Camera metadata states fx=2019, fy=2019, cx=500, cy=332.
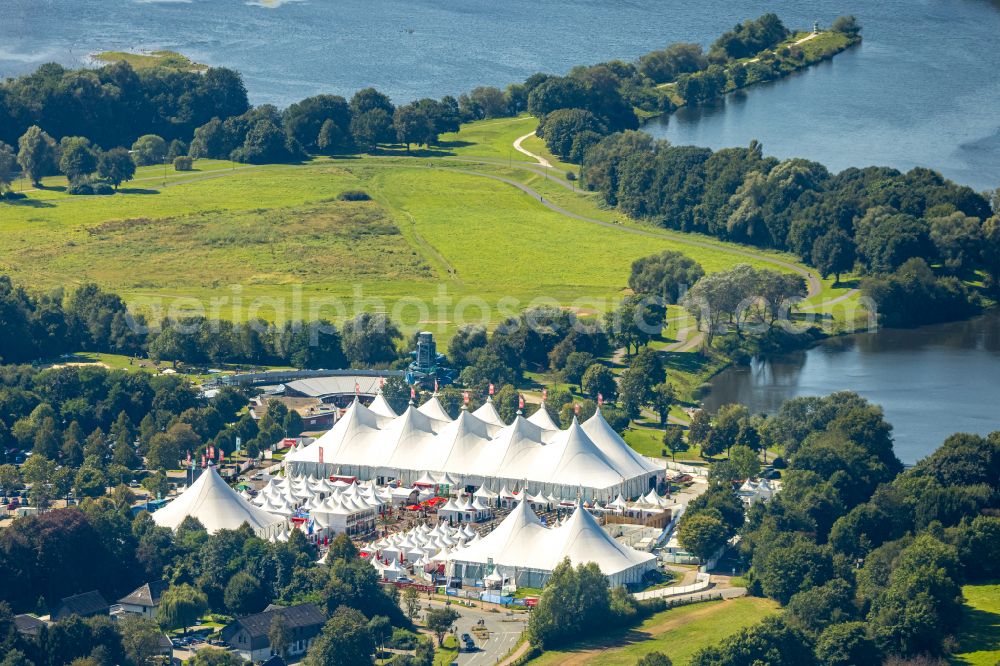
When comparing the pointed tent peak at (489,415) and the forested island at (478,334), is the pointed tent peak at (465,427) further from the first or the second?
the forested island at (478,334)

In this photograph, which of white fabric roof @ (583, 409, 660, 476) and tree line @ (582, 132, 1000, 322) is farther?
tree line @ (582, 132, 1000, 322)

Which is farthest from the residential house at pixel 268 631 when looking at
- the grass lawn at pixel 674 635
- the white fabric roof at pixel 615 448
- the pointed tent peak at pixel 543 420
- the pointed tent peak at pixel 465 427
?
the pointed tent peak at pixel 543 420

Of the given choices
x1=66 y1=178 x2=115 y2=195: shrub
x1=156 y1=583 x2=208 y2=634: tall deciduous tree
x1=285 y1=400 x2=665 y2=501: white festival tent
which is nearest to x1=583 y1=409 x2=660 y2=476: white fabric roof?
x1=285 y1=400 x2=665 y2=501: white festival tent

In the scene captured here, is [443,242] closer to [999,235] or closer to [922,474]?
[999,235]

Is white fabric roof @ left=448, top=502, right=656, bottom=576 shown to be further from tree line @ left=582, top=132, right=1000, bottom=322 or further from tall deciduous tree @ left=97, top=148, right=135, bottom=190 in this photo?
tall deciduous tree @ left=97, top=148, right=135, bottom=190

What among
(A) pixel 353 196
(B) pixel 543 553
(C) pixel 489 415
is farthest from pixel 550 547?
(A) pixel 353 196

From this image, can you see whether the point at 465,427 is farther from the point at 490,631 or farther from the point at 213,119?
the point at 213,119

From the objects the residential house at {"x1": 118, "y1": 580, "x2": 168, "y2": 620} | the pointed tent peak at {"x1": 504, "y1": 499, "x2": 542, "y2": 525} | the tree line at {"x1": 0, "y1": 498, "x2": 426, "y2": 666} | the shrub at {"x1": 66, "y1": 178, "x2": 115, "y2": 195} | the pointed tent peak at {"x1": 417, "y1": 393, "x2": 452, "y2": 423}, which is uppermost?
the shrub at {"x1": 66, "y1": 178, "x2": 115, "y2": 195}
